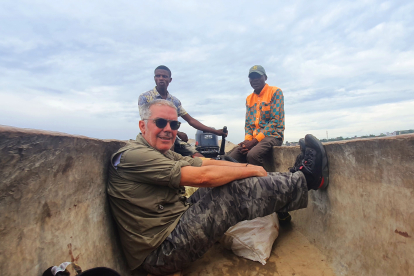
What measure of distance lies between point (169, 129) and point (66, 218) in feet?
3.04

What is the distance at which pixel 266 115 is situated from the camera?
3500 mm

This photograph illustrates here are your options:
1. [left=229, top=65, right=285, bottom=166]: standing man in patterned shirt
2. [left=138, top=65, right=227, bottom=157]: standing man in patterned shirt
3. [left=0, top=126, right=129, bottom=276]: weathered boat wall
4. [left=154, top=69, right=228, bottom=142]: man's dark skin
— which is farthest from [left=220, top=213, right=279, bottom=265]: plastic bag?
[left=154, top=69, right=228, bottom=142]: man's dark skin

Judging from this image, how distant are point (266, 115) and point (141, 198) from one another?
8.13 feet

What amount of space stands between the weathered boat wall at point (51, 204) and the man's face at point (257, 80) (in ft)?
8.92

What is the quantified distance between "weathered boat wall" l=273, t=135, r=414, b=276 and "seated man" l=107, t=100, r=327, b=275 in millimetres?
329

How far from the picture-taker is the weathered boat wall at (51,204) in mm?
926

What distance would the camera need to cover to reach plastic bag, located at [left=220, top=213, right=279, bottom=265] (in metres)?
2.00

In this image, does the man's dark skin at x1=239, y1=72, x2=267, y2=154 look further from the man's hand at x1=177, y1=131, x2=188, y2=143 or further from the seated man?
the seated man

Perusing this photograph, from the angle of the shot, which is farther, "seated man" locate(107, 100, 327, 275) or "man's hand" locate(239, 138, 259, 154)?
"man's hand" locate(239, 138, 259, 154)

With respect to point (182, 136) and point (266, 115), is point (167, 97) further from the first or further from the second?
point (266, 115)

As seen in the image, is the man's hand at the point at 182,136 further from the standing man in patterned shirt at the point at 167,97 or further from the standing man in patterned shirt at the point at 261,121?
the standing man in patterned shirt at the point at 261,121

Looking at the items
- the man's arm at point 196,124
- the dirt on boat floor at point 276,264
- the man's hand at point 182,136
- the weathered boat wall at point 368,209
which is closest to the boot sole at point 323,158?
the weathered boat wall at point 368,209

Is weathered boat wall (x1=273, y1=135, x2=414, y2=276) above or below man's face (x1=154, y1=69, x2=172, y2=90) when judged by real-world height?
below

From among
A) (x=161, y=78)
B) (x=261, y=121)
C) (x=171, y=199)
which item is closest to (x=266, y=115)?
(x=261, y=121)
